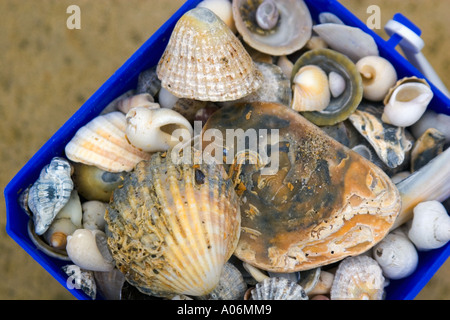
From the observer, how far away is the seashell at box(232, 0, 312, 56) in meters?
0.97

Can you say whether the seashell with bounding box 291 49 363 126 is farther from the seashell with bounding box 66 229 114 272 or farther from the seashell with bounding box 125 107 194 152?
the seashell with bounding box 66 229 114 272

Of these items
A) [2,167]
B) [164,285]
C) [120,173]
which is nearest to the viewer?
[164,285]

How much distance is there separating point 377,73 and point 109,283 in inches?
26.3

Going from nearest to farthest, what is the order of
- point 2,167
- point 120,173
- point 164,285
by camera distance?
point 164,285 < point 120,173 < point 2,167

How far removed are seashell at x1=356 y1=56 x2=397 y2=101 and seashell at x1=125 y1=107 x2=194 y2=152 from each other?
1.19ft

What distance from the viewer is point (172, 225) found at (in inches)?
30.8

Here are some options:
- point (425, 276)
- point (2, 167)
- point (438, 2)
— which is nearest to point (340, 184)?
point (425, 276)

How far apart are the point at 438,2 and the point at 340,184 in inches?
29.9

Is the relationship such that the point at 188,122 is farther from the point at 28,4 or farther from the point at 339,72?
the point at 28,4

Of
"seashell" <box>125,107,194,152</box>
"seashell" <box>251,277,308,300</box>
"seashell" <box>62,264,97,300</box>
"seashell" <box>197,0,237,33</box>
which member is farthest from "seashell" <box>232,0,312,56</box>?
"seashell" <box>62,264,97,300</box>

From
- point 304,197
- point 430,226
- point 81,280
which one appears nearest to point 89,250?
point 81,280

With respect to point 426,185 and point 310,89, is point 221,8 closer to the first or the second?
point 310,89

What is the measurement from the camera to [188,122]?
35.8 inches
